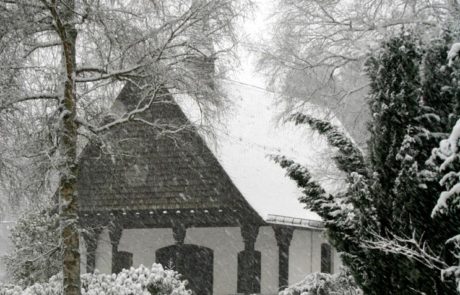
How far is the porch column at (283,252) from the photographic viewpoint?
1869cm

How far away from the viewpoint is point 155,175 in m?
19.4

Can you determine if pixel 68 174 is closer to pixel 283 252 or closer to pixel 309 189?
pixel 309 189

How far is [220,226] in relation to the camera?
62.8ft

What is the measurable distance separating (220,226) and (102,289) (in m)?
5.69

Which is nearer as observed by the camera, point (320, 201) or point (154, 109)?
point (320, 201)

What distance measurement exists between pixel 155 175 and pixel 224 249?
8.18ft

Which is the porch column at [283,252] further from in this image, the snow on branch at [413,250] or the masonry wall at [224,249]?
the snow on branch at [413,250]

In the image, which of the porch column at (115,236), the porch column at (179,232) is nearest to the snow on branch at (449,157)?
the porch column at (179,232)

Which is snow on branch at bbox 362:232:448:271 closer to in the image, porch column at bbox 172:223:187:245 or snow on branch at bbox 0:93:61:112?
snow on branch at bbox 0:93:61:112

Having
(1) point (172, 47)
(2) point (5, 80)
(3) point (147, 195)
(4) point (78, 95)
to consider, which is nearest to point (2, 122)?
(2) point (5, 80)

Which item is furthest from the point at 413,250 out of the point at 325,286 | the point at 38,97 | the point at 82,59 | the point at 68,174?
the point at 82,59

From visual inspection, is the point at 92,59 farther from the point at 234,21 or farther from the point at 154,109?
the point at 154,109

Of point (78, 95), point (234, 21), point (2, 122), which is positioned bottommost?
point (2, 122)

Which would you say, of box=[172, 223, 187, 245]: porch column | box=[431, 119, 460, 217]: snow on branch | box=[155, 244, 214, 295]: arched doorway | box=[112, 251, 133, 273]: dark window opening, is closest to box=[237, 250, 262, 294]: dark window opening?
box=[155, 244, 214, 295]: arched doorway
